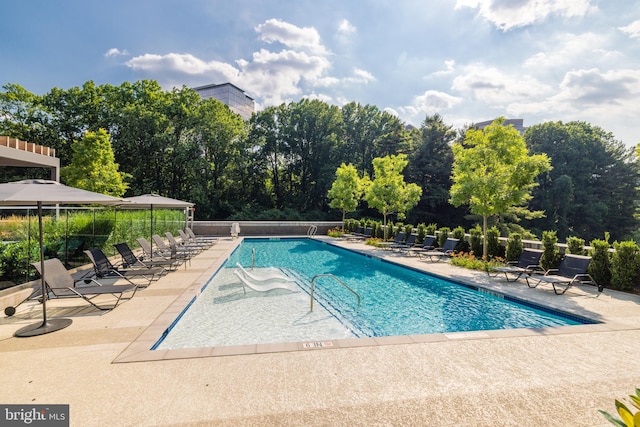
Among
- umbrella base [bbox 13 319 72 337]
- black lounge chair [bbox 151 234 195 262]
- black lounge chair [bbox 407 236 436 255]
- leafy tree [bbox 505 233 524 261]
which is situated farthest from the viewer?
black lounge chair [bbox 407 236 436 255]

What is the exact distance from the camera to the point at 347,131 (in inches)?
1490

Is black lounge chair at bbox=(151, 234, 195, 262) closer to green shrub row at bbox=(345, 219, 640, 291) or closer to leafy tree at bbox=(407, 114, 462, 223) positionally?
green shrub row at bbox=(345, 219, 640, 291)

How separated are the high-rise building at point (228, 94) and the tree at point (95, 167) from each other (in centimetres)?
7258

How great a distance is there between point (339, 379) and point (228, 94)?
105m

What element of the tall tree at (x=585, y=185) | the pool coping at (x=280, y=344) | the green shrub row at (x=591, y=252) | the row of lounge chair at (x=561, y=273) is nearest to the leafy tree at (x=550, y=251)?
the green shrub row at (x=591, y=252)

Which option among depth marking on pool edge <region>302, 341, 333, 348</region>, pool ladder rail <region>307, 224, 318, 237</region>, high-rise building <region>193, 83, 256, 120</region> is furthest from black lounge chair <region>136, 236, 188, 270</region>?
high-rise building <region>193, 83, 256, 120</region>

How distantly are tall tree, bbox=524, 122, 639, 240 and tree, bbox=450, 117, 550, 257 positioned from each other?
25.2 m

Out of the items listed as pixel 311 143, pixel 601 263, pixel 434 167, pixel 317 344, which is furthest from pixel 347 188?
pixel 317 344

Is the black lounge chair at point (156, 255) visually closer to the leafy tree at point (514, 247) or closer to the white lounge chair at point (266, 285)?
the white lounge chair at point (266, 285)

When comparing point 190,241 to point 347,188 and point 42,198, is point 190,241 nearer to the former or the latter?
point 42,198

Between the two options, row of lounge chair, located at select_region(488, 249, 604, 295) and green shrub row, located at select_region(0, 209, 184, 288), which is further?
row of lounge chair, located at select_region(488, 249, 604, 295)

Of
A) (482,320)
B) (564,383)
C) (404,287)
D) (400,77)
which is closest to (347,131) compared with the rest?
(400,77)

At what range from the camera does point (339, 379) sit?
352 cm

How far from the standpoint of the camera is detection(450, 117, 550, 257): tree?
10.6m
